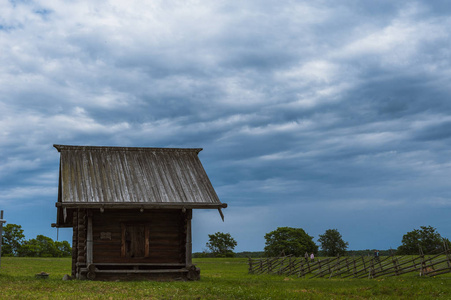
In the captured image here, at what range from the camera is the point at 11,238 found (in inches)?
2938

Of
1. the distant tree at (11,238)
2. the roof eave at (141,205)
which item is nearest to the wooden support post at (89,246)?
the roof eave at (141,205)

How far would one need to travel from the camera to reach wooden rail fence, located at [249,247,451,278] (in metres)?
32.6

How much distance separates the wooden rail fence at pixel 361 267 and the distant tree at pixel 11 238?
45.0 m

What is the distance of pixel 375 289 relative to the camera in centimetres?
2308

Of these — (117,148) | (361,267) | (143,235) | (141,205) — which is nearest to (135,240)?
(143,235)

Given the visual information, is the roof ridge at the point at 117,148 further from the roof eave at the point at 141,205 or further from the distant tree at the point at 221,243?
the distant tree at the point at 221,243

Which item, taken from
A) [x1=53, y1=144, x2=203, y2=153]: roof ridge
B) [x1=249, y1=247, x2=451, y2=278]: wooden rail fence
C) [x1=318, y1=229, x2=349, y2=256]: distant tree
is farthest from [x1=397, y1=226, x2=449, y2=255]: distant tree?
[x1=53, y1=144, x2=203, y2=153]: roof ridge

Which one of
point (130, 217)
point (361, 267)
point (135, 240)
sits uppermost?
point (130, 217)

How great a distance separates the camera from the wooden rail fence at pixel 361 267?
32.6 metres

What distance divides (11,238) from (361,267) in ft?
188

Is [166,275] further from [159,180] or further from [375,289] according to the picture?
[375,289]

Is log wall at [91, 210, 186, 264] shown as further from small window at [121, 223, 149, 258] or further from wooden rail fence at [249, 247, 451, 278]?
wooden rail fence at [249, 247, 451, 278]

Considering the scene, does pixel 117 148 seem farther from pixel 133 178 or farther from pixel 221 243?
pixel 221 243

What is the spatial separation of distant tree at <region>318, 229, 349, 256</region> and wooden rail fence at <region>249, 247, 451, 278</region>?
47.2 m
